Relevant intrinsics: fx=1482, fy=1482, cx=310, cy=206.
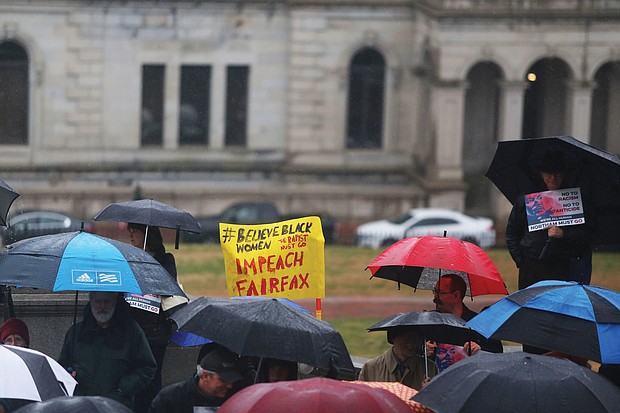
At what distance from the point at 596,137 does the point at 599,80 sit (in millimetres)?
1825

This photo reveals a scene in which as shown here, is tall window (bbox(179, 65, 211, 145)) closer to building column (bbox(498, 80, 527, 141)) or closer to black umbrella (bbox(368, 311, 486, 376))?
building column (bbox(498, 80, 527, 141))

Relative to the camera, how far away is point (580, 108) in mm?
43844

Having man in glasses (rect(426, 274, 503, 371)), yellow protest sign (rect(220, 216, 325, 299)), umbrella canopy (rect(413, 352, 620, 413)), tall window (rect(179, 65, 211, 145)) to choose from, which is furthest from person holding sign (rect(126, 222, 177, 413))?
tall window (rect(179, 65, 211, 145))

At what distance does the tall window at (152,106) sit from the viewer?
45188 millimetres

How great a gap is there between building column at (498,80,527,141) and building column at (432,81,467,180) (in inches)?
48.8

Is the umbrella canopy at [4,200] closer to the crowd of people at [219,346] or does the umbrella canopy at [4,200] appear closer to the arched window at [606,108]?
the crowd of people at [219,346]

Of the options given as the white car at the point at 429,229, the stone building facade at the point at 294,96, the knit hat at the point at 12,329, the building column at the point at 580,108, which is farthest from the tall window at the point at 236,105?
the knit hat at the point at 12,329

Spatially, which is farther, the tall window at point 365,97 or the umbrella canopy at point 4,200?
the tall window at point 365,97

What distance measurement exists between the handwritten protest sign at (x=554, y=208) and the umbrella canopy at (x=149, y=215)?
111 inches

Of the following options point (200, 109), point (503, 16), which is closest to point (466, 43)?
point (503, 16)

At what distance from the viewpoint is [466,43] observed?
43844 millimetres

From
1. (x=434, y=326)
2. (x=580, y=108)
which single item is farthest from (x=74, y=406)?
(x=580, y=108)

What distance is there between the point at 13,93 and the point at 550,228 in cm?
3485

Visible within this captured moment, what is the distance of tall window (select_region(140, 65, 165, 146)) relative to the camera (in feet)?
148
